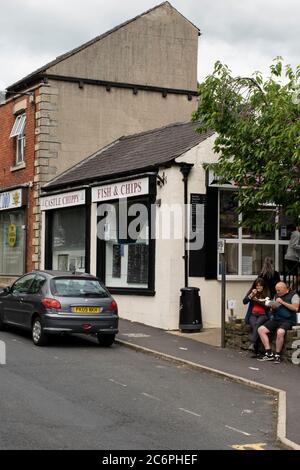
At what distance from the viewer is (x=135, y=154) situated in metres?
19.8

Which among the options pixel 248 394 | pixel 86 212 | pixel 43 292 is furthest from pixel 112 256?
pixel 248 394

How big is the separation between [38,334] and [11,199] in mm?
12359

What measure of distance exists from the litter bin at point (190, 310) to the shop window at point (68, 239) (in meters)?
5.46

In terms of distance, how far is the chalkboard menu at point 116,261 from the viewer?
1881 cm

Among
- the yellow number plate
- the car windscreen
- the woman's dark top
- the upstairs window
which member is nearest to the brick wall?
the upstairs window

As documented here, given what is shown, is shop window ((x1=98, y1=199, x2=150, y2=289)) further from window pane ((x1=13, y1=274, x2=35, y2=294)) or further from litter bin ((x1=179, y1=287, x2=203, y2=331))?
window pane ((x1=13, y1=274, x2=35, y2=294))

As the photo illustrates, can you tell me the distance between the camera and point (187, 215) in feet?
54.2

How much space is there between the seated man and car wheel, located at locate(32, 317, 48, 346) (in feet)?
13.6

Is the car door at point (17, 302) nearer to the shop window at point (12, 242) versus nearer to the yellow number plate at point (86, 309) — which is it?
the yellow number plate at point (86, 309)

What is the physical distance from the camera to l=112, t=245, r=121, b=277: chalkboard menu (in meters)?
18.8

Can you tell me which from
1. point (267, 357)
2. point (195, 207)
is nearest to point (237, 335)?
point (267, 357)

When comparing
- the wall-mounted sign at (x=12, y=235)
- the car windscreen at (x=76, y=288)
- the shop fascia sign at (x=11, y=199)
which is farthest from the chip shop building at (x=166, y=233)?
the wall-mounted sign at (x=12, y=235)
